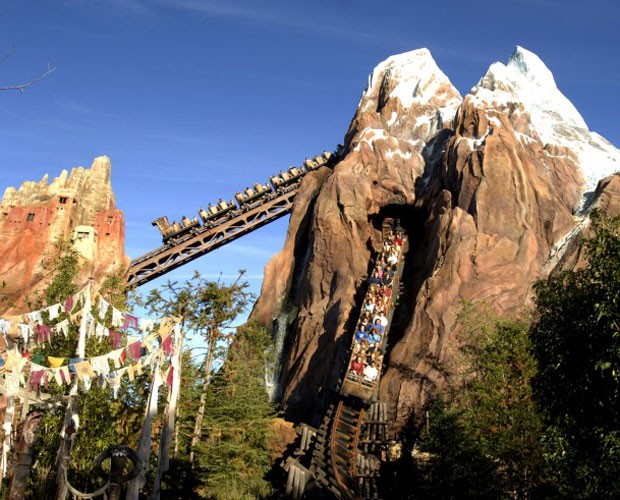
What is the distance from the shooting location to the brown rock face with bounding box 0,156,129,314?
41750 mm

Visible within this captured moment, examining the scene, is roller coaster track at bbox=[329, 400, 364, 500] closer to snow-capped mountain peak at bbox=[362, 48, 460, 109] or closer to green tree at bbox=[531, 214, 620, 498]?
green tree at bbox=[531, 214, 620, 498]

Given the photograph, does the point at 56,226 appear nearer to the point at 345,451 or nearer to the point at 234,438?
the point at 234,438

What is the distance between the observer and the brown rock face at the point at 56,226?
41750 mm

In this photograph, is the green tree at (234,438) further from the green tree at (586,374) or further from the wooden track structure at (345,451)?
→ the green tree at (586,374)

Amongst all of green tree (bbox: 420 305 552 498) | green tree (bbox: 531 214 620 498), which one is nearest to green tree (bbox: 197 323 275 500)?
green tree (bbox: 420 305 552 498)

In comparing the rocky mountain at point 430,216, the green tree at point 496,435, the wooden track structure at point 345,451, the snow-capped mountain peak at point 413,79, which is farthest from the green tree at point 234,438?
the snow-capped mountain peak at point 413,79

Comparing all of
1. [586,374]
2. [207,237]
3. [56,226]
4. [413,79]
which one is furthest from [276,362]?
[586,374]

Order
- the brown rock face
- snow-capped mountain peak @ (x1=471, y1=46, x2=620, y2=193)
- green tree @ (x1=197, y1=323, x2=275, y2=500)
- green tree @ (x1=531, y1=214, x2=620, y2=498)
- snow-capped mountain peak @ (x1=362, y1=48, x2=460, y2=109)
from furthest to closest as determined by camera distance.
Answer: the brown rock face
snow-capped mountain peak @ (x1=362, y1=48, x2=460, y2=109)
snow-capped mountain peak @ (x1=471, y1=46, x2=620, y2=193)
green tree @ (x1=197, y1=323, x2=275, y2=500)
green tree @ (x1=531, y1=214, x2=620, y2=498)

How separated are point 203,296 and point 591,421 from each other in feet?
51.0

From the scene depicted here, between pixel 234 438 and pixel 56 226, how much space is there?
94.6 ft

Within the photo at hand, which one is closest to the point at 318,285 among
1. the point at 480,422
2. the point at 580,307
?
the point at 480,422

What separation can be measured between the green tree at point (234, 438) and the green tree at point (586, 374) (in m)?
11.7

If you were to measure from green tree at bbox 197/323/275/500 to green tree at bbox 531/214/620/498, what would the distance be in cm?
1171

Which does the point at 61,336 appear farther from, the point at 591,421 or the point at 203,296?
the point at 591,421
